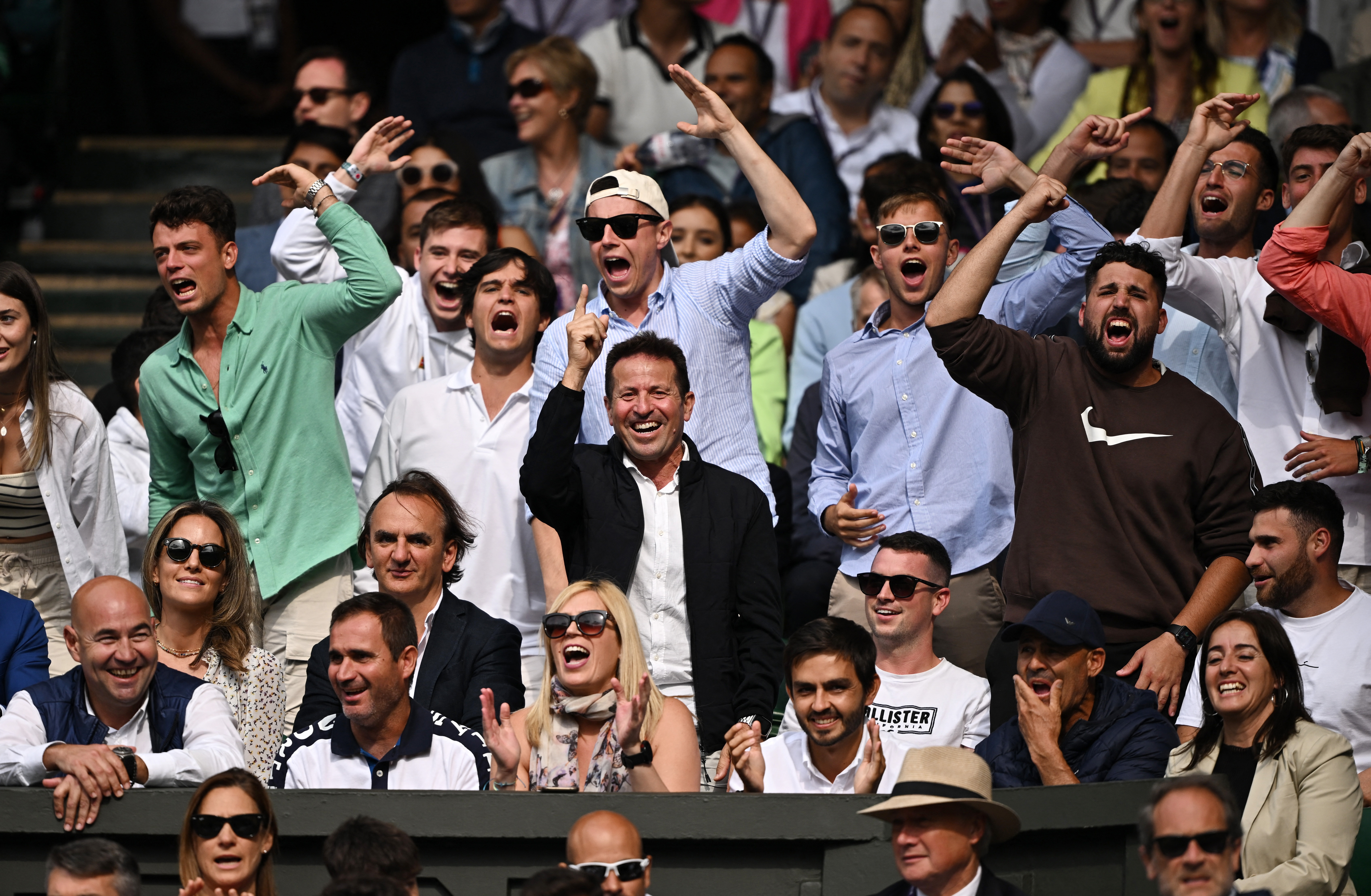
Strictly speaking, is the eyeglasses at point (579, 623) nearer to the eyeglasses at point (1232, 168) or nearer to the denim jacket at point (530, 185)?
the eyeglasses at point (1232, 168)

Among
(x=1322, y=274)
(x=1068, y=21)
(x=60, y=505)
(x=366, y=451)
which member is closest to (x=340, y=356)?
(x=366, y=451)

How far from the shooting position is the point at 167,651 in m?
6.06

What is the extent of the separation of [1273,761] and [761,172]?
251 cm

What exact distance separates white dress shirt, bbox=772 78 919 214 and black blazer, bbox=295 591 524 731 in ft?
14.4

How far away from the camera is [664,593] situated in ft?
19.9

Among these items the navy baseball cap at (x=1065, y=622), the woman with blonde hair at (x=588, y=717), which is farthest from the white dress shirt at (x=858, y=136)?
the woman with blonde hair at (x=588, y=717)

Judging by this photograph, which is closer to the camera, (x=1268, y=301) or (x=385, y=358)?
(x=1268, y=301)

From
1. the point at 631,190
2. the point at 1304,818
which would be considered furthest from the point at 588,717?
the point at 1304,818

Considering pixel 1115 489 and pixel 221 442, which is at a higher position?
pixel 221 442

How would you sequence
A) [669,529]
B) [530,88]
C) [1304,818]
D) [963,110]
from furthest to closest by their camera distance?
[530,88], [963,110], [669,529], [1304,818]

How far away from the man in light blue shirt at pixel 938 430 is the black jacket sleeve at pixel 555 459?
1.05 metres

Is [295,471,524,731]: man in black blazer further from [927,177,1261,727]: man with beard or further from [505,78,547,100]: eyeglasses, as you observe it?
[505,78,547,100]: eyeglasses

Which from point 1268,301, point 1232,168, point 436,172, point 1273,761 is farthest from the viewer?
point 436,172

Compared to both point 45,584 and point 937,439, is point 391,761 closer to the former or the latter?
point 45,584
